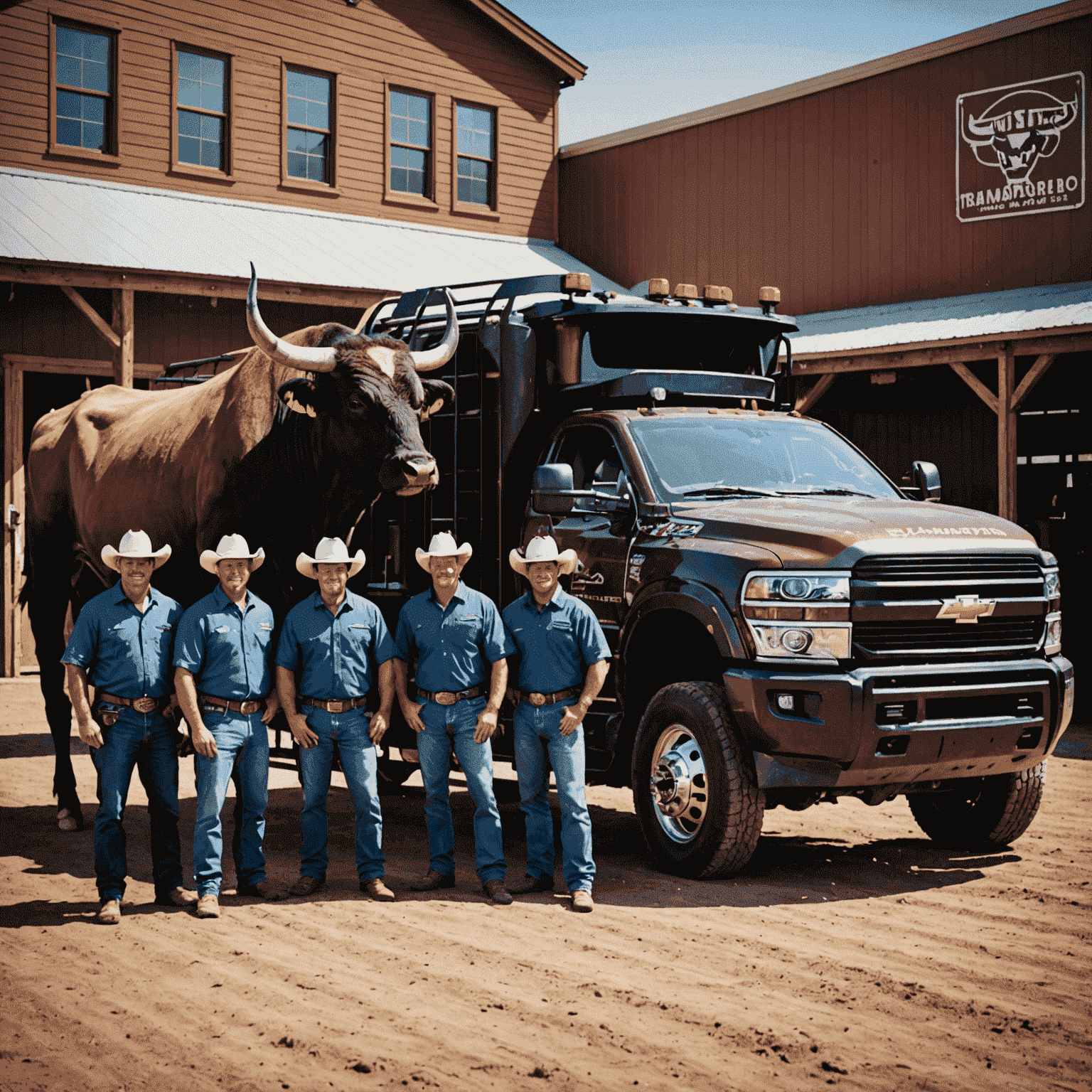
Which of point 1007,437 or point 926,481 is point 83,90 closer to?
point 1007,437

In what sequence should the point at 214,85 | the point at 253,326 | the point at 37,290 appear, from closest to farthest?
the point at 253,326, the point at 37,290, the point at 214,85

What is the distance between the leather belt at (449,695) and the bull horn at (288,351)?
2316 mm

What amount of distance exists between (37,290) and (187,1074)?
580 inches

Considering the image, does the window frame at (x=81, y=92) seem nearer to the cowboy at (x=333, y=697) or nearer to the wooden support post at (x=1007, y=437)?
the wooden support post at (x=1007, y=437)

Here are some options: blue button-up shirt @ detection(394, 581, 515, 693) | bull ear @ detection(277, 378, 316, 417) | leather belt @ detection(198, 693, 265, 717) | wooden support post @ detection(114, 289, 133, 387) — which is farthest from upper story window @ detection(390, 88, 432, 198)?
leather belt @ detection(198, 693, 265, 717)

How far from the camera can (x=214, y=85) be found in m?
20.6

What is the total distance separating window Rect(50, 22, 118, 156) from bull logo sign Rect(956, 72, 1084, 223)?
38.2 ft

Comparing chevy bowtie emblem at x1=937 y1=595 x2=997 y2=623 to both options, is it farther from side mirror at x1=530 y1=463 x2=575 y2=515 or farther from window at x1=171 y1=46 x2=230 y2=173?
window at x1=171 y1=46 x2=230 y2=173

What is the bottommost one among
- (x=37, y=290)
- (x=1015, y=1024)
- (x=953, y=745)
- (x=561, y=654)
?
(x=1015, y=1024)

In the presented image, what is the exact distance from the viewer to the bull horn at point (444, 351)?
29.2 ft

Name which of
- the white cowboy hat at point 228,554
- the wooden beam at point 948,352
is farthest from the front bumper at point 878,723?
the wooden beam at point 948,352

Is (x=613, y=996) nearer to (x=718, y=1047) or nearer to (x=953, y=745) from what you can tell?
(x=718, y=1047)

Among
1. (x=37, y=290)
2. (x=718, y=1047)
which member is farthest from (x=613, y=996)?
(x=37, y=290)

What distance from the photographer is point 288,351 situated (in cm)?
841
